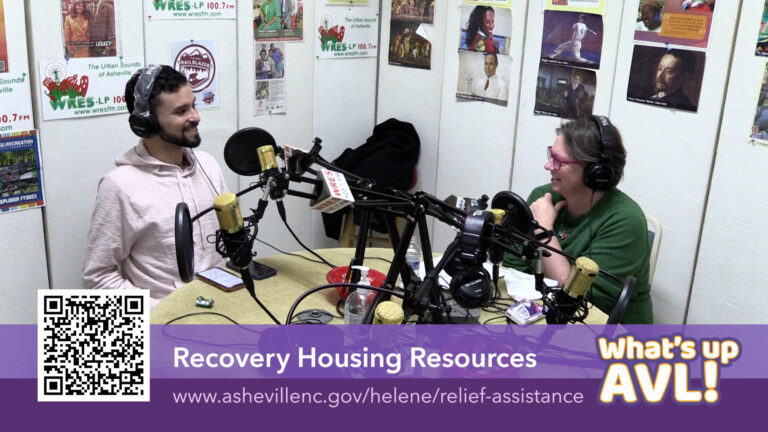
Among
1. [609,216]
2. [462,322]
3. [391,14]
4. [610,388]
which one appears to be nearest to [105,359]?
[462,322]

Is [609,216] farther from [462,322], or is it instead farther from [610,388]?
[610,388]

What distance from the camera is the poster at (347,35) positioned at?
3.34 metres

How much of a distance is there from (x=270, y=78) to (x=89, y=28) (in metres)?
0.86

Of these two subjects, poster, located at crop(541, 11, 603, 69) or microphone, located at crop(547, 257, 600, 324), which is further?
poster, located at crop(541, 11, 603, 69)

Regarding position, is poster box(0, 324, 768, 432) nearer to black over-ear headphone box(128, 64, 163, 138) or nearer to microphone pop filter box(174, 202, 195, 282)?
microphone pop filter box(174, 202, 195, 282)

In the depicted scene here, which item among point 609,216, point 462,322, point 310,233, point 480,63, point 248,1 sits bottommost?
point 310,233

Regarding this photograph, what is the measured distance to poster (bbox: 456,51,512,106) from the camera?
3.17 meters

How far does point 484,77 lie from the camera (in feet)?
10.6

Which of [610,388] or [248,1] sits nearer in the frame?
[610,388]

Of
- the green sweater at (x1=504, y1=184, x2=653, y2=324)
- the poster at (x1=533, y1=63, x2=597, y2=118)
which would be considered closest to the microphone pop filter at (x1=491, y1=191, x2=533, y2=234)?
the green sweater at (x1=504, y1=184, x2=653, y2=324)

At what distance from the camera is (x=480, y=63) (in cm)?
325

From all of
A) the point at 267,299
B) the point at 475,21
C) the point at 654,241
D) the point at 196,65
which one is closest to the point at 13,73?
the point at 196,65

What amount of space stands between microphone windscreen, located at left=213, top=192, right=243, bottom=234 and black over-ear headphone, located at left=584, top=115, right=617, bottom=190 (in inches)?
49.1

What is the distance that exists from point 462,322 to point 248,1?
5.96 feet
